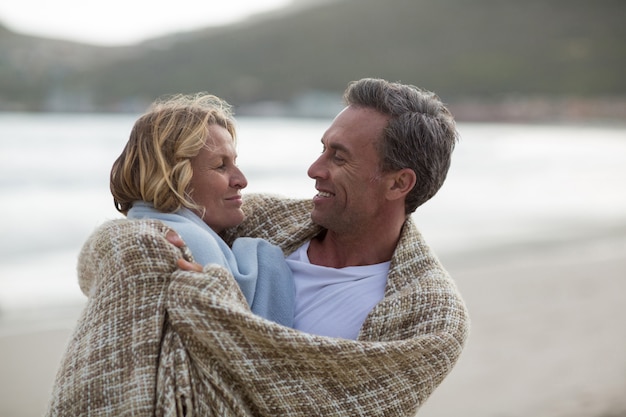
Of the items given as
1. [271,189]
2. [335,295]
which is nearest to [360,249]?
[335,295]

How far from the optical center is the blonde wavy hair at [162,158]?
2072mm

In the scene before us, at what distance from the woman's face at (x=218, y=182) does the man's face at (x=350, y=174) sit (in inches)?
9.0

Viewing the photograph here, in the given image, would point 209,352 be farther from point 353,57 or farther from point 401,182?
point 353,57

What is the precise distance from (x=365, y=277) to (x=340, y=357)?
429 millimetres

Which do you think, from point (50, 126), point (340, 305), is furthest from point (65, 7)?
point (340, 305)

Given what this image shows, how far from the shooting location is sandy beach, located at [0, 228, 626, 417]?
4945 mm

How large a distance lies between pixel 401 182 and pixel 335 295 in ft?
1.27

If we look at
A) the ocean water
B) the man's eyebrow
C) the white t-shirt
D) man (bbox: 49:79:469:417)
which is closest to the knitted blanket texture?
man (bbox: 49:79:469:417)

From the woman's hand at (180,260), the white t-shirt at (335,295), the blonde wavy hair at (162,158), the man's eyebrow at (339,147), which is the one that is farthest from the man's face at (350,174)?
the woman's hand at (180,260)

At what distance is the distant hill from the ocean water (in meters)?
6.92

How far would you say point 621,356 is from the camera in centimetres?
598

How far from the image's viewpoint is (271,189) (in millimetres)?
15898

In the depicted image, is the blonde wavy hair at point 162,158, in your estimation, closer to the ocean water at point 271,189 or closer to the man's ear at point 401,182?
the man's ear at point 401,182

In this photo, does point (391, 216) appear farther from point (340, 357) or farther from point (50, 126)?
point (50, 126)
